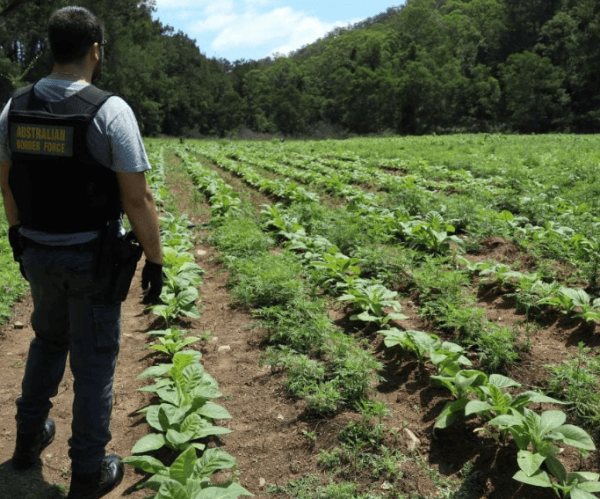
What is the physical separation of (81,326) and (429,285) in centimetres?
361

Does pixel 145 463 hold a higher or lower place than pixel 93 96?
lower

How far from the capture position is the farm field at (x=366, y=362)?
9.91 feet

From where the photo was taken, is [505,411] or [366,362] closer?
[505,411]

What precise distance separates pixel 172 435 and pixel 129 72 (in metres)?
44.7

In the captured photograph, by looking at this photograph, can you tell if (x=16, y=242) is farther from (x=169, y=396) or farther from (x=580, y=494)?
(x=580, y=494)

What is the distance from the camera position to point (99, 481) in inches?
114

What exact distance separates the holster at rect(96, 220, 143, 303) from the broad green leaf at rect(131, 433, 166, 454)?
87cm

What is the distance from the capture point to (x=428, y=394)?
3.84 metres

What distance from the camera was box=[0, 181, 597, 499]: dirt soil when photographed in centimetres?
304

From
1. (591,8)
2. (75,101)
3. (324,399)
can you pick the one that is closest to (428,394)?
(324,399)

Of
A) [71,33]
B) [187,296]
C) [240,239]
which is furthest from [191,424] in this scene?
[240,239]

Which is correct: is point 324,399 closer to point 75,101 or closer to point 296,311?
point 296,311

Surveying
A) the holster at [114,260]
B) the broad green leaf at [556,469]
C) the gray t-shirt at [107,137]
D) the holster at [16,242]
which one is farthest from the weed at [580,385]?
the holster at [16,242]

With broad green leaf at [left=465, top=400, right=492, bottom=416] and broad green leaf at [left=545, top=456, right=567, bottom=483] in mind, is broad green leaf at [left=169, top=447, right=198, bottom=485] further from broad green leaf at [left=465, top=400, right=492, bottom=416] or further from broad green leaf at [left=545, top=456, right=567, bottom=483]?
broad green leaf at [left=545, top=456, right=567, bottom=483]
